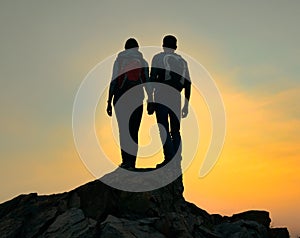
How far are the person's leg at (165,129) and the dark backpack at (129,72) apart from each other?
1030 mm

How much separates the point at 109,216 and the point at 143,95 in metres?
3.90

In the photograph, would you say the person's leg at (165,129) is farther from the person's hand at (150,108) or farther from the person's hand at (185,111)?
the person's hand at (185,111)

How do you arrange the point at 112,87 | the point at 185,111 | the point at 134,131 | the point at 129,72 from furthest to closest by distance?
the point at 185,111 → the point at 112,87 → the point at 134,131 → the point at 129,72

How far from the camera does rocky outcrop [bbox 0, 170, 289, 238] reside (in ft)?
41.8

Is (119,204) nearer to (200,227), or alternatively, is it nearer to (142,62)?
(200,227)

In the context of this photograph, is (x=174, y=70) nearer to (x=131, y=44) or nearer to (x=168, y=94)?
(x=168, y=94)

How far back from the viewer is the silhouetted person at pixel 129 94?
1473 centimetres

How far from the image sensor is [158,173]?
14.8 metres

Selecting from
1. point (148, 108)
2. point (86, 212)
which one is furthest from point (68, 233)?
point (148, 108)

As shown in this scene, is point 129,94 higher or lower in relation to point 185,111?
higher

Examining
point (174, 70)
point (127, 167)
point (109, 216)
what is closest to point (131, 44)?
point (174, 70)

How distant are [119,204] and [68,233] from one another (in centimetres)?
190

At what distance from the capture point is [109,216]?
13055 millimetres

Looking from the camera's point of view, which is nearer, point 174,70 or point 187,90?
point 174,70
